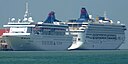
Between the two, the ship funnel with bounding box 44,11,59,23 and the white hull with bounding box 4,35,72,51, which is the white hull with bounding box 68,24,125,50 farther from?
the white hull with bounding box 4,35,72,51

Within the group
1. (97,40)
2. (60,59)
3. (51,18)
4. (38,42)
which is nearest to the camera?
(60,59)

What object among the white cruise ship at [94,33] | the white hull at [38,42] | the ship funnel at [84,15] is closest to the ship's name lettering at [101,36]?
the white cruise ship at [94,33]

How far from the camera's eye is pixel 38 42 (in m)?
146

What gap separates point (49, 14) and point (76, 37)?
914 cm

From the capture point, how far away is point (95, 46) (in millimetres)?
167125

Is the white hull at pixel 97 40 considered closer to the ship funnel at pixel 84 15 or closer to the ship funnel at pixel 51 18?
the ship funnel at pixel 84 15

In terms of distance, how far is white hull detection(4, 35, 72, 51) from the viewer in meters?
142

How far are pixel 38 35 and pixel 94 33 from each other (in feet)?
80.4

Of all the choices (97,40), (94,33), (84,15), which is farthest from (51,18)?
(84,15)

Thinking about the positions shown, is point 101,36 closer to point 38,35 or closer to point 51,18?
point 51,18

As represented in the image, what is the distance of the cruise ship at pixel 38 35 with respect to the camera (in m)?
143

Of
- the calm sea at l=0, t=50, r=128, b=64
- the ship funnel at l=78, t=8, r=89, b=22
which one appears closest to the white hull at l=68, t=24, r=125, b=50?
the ship funnel at l=78, t=8, r=89, b=22

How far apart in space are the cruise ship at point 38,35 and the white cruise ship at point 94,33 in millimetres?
5383

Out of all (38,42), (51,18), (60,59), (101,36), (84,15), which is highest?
(84,15)
